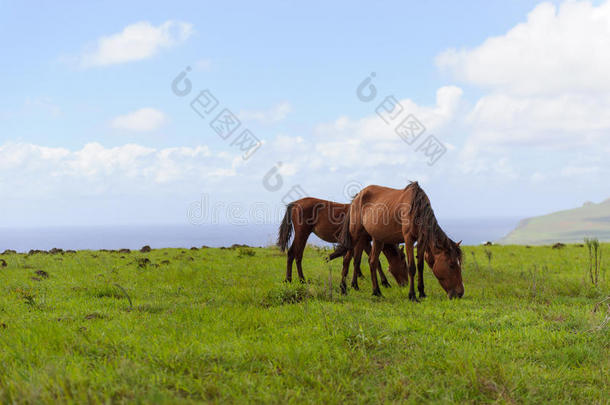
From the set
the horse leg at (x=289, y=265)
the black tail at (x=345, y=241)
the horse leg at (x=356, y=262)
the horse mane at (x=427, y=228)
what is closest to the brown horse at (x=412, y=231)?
the horse mane at (x=427, y=228)

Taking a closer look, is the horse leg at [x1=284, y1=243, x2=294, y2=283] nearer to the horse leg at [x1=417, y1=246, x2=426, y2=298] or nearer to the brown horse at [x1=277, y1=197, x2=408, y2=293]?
the brown horse at [x1=277, y1=197, x2=408, y2=293]

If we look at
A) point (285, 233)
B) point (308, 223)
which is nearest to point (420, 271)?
point (308, 223)

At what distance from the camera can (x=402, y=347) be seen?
5.30 m

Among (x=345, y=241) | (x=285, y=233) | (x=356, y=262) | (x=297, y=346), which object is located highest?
(x=285, y=233)

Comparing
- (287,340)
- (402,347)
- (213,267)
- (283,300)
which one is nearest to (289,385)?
(287,340)

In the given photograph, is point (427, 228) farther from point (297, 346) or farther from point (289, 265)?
point (297, 346)

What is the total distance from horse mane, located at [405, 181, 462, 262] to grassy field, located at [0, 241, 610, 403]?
112 centimetres

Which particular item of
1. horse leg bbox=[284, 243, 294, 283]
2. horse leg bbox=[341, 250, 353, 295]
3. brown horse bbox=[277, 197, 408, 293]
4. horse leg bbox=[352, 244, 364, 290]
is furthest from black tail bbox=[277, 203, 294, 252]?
horse leg bbox=[352, 244, 364, 290]

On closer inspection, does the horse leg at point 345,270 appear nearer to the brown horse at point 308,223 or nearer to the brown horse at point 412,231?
the brown horse at point 412,231

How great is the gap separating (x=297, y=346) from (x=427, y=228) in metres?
4.91

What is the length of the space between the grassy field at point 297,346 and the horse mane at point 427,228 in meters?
1.12

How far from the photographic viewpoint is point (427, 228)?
29.2ft

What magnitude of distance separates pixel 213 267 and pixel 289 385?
31.5ft

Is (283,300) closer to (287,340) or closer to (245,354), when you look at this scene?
(287,340)
